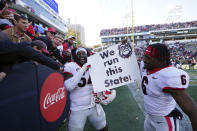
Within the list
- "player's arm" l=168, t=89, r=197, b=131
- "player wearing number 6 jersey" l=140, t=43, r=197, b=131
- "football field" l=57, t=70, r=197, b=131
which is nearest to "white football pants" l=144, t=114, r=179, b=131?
"player wearing number 6 jersey" l=140, t=43, r=197, b=131

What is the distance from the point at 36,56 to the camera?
1021 mm

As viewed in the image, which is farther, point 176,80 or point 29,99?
point 176,80

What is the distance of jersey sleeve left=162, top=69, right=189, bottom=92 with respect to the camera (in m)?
1.28

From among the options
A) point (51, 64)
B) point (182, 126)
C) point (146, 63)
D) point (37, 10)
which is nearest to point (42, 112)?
point (51, 64)

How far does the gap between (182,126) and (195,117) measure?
202 cm

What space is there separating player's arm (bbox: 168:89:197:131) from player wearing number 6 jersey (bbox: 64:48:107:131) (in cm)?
112

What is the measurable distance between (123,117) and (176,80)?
2.32 meters

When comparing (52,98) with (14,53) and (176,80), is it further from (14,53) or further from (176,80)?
(176,80)

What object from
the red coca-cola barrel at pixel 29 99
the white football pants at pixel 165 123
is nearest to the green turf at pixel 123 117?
the white football pants at pixel 165 123

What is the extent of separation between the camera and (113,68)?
72.5 inches

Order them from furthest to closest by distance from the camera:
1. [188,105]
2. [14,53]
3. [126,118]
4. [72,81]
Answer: [126,118] < [72,81] < [188,105] < [14,53]

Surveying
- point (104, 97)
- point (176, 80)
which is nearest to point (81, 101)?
point (104, 97)

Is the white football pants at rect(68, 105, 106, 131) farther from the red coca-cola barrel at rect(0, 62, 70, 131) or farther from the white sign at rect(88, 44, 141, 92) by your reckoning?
the red coca-cola barrel at rect(0, 62, 70, 131)

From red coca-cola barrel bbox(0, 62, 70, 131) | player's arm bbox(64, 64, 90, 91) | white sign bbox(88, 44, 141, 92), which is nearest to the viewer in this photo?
red coca-cola barrel bbox(0, 62, 70, 131)
